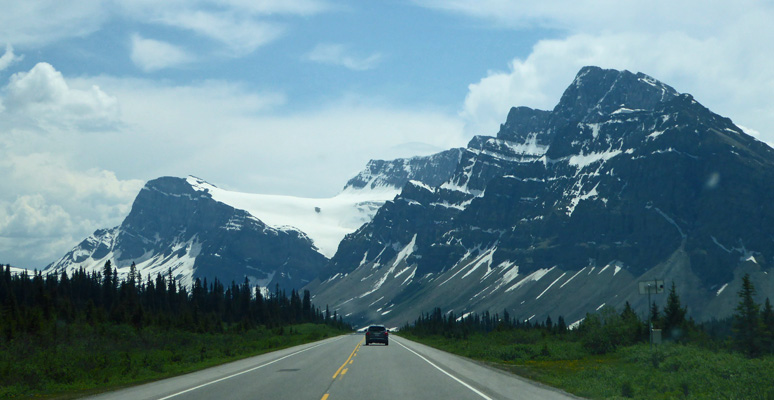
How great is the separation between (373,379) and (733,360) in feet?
55.9

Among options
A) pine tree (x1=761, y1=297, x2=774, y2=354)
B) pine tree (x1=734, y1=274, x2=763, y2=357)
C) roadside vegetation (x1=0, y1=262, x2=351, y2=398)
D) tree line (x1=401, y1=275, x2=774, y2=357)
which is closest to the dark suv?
roadside vegetation (x1=0, y1=262, x2=351, y2=398)

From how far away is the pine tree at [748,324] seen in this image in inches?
2734

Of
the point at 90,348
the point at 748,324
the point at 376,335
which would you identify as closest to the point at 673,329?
the point at 748,324

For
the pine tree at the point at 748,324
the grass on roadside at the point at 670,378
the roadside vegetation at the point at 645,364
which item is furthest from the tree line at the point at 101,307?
the pine tree at the point at 748,324

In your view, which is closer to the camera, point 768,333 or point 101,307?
point 768,333

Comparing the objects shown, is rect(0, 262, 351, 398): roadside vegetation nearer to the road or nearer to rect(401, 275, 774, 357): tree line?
the road

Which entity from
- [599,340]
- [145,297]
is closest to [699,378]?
[599,340]

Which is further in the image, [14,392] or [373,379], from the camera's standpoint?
[373,379]

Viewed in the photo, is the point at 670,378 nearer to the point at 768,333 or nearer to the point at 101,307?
the point at 768,333

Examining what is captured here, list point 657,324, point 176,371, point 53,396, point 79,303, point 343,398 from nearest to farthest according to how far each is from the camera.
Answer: point 343,398, point 53,396, point 176,371, point 657,324, point 79,303

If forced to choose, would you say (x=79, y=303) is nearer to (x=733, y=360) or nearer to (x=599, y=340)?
(x=599, y=340)

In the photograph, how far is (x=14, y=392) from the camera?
2688 cm

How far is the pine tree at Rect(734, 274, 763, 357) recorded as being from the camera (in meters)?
69.4

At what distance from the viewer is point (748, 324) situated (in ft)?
236
